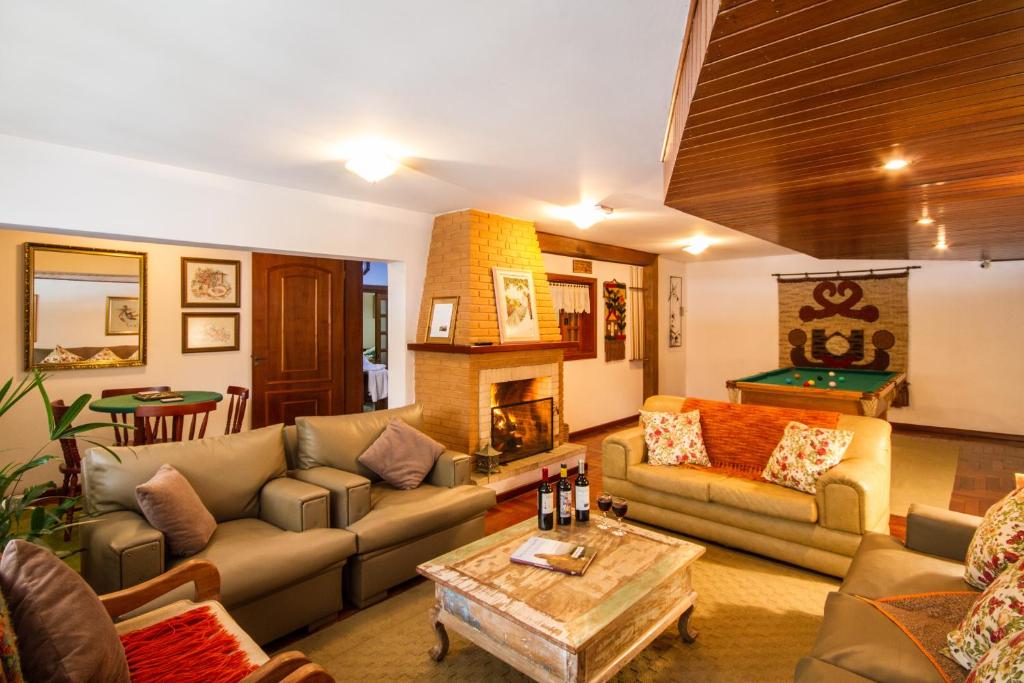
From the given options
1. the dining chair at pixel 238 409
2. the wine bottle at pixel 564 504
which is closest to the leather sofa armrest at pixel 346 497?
the wine bottle at pixel 564 504

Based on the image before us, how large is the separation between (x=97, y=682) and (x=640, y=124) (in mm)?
2766

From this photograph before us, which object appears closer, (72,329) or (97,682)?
(97,682)

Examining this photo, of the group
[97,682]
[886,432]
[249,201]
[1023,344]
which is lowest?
[97,682]

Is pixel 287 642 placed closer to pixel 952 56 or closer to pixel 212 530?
pixel 212 530

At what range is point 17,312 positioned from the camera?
421cm

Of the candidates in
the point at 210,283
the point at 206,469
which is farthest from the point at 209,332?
the point at 206,469

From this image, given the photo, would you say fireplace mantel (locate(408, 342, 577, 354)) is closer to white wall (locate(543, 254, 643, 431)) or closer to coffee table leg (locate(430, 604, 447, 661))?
white wall (locate(543, 254, 643, 431))

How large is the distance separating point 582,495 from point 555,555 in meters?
0.42

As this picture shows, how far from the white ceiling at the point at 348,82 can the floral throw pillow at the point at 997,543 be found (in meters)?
2.04

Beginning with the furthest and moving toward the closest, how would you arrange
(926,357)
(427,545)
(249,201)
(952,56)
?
(926,357), (249,201), (427,545), (952,56)

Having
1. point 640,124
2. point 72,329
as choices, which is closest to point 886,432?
point 640,124

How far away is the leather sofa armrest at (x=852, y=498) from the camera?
2869 mm

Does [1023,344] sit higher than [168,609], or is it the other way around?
[1023,344]

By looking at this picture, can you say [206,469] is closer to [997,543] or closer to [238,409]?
[238,409]
